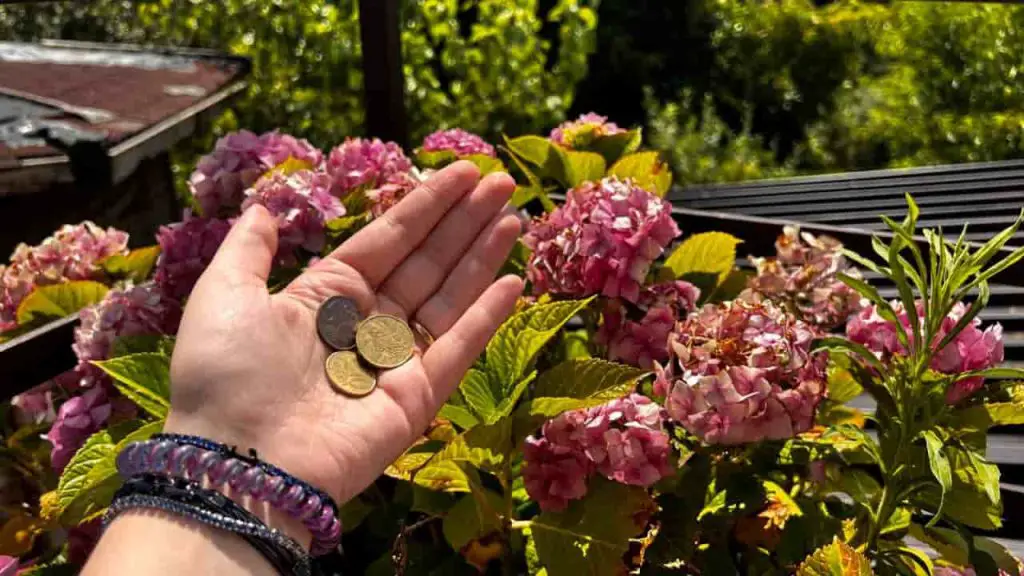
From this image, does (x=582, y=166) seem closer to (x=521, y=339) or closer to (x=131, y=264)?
(x=521, y=339)

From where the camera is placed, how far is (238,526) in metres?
1.10

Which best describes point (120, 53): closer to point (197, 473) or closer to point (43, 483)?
point (43, 483)

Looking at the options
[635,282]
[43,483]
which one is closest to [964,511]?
[635,282]

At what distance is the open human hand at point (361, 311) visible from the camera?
120 cm

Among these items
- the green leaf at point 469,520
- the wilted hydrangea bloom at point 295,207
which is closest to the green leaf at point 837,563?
the green leaf at point 469,520

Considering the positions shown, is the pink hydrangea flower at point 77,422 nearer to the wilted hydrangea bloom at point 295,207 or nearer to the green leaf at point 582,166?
the wilted hydrangea bloom at point 295,207

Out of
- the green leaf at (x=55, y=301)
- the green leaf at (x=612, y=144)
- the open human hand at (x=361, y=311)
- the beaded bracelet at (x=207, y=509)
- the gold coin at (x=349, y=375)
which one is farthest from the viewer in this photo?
the green leaf at (x=612, y=144)

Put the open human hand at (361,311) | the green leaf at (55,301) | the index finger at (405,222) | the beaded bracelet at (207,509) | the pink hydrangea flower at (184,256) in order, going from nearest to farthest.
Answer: the beaded bracelet at (207,509)
the open human hand at (361,311)
the index finger at (405,222)
the pink hydrangea flower at (184,256)
the green leaf at (55,301)

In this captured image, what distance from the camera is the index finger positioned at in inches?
56.1

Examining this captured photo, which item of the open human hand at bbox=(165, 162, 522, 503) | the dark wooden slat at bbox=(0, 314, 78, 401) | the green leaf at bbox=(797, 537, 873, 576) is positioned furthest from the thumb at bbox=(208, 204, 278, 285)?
the green leaf at bbox=(797, 537, 873, 576)

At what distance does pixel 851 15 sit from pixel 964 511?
8.87m

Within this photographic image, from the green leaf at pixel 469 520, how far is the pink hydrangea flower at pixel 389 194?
508 millimetres

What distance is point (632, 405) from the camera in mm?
1204

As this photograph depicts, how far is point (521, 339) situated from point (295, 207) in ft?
1.46
